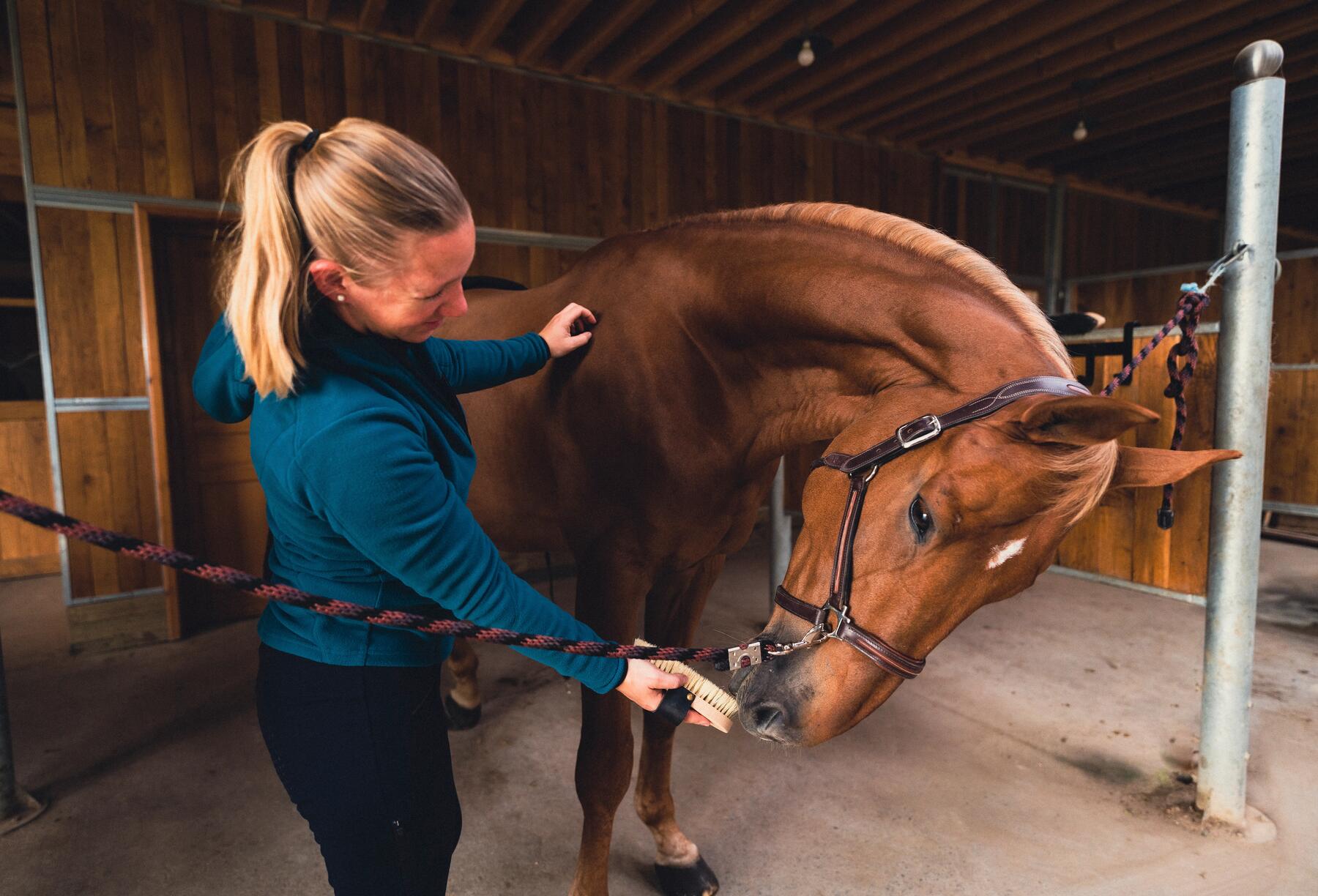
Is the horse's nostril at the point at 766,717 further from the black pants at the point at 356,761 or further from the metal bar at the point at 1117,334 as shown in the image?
the metal bar at the point at 1117,334

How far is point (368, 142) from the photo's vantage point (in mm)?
753

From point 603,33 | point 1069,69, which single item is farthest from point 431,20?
point 1069,69

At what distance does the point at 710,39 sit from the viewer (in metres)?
3.93

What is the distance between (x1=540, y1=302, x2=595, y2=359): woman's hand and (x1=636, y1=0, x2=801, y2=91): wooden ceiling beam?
2.85 meters

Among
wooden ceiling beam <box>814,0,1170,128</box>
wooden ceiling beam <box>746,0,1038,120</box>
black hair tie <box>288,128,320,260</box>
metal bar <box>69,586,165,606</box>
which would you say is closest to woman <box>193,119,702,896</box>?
black hair tie <box>288,128,320,260</box>

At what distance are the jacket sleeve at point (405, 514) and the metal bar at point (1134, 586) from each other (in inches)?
82.1

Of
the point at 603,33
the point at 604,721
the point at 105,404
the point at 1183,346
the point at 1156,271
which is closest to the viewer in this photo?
the point at 604,721

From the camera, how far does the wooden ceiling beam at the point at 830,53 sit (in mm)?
3678

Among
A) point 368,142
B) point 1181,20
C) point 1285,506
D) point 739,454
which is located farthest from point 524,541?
point 1285,506

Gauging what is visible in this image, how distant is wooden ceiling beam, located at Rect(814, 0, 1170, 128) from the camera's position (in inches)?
149

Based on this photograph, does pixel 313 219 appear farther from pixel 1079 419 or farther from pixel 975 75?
pixel 975 75

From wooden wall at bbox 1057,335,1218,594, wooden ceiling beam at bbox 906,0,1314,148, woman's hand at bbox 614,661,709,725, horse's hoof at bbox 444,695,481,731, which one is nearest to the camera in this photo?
woman's hand at bbox 614,661,709,725

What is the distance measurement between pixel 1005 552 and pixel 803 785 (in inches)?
58.1

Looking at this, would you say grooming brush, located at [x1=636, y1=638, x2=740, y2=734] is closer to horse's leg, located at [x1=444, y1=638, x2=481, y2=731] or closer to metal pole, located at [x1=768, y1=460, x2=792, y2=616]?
horse's leg, located at [x1=444, y1=638, x2=481, y2=731]
